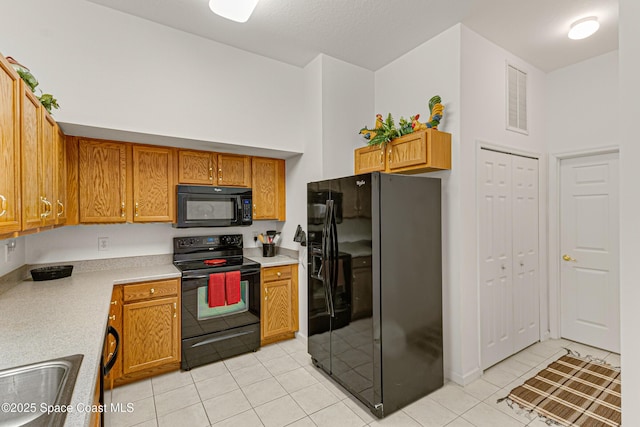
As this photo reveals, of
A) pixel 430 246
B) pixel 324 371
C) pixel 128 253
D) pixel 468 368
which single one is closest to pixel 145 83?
pixel 128 253

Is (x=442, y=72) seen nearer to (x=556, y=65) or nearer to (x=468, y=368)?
(x=556, y=65)

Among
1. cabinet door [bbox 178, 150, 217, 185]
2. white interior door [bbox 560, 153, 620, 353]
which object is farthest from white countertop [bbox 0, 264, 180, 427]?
white interior door [bbox 560, 153, 620, 353]

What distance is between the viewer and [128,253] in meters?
3.09

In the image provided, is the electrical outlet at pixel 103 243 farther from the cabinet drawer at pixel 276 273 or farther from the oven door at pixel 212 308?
the cabinet drawer at pixel 276 273

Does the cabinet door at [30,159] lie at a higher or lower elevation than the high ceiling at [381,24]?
lower

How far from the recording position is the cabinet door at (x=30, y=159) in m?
1.51

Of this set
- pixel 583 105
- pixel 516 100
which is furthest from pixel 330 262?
pixel 583 105

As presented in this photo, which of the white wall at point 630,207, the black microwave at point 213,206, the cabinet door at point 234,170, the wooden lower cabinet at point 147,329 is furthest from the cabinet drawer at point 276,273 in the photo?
the white wall at point 630,207

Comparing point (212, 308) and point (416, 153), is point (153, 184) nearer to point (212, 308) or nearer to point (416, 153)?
point (212, 308)

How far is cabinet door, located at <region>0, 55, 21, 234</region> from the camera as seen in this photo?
4.21 ft

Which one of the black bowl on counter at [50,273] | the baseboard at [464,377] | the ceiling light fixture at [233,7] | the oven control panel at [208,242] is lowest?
the baseboard at [464,377]

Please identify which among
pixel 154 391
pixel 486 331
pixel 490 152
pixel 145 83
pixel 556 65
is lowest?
pixel 154 391

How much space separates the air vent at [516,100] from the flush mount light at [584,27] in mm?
523

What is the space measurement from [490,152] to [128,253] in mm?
3636
